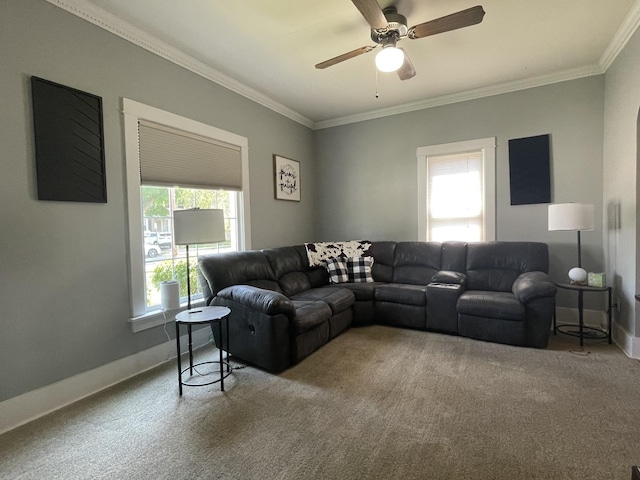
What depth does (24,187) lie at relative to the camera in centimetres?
211

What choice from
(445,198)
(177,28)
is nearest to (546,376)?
(445,198)

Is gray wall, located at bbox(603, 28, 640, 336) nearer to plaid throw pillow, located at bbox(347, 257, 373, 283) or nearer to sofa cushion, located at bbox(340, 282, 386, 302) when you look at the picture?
sofa cushion, located at bbox(340, 282, 386, 302)

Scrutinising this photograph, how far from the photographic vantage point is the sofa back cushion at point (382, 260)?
4418mm

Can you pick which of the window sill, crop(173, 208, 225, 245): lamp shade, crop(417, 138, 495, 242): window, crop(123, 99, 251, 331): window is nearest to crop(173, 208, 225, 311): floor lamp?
crop(173, 208, 225, 245): lamp shade

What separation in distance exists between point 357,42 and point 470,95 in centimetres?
205

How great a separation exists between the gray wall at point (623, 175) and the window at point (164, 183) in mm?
3861

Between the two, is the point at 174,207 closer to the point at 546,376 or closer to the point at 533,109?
the point at 546,376

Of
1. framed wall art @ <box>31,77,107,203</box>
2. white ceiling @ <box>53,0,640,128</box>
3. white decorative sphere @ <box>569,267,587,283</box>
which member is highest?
white ceiling @ <box>53,0,640,128</box>

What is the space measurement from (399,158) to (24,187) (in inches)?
164

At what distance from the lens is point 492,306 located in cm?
323

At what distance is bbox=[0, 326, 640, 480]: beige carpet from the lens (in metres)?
1.63

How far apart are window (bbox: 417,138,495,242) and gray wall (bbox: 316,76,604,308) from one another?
10 cm

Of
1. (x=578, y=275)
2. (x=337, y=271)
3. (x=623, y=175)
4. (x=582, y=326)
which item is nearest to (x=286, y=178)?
(x=337, y=271)

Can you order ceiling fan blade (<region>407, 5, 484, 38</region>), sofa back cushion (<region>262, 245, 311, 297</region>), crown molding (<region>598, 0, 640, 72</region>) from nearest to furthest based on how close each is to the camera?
1. ceiling fan blade (<region>407, 5, 484, 38</region>)
2. crown molding (<region>598, 0, 640, 72</region>)
3. sofa back cushion (<region>262, 245, 311, 297</region>)
